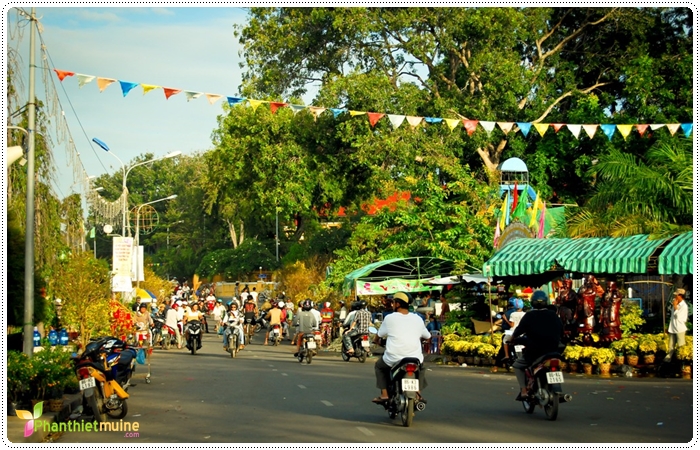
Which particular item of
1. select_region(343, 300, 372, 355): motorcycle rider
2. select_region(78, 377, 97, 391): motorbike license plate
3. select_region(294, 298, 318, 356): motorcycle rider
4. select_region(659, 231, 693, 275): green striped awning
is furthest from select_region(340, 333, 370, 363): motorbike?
select_region(78, 377, 97, 391): motorbike license plate

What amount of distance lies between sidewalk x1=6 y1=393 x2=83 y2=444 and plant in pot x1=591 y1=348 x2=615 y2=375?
1079 cm

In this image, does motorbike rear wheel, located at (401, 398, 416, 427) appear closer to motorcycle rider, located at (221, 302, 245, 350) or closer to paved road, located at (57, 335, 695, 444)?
paved road, located at (57, 335, 695, 444)

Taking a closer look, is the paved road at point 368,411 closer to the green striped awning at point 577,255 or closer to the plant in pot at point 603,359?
the plant in pot at point 603,359

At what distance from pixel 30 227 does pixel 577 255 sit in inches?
468

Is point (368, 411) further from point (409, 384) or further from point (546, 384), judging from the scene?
point (546, 384)

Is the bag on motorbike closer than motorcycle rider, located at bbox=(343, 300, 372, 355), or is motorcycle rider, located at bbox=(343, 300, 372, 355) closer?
the bag on motorbike

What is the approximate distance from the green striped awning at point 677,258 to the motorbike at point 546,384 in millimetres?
7963

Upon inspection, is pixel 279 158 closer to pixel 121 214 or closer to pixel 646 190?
pixel 121 214

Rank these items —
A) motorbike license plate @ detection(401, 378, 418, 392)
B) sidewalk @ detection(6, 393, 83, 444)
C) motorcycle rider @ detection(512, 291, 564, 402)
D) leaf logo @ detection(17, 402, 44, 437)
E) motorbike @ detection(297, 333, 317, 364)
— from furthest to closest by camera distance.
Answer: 1. motorbike @ detection(297, 333, 317, 364)
2. motorcycle rider @ detection(512, 291, 564, 402)
3. motorbike license plate @ detection(401, 378, 418, 392)
4. leaf logo @ detection(17, 402, 44, 437)
5. sidewalk @ detection(6, 393, 83, 444)

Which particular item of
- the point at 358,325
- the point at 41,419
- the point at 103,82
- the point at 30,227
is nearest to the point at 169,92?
the point at 103,82

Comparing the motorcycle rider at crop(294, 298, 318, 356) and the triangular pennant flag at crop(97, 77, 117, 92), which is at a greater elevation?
the triangular pennant flag at crop(97, 77, 117, 92)

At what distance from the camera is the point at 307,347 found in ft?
82.3

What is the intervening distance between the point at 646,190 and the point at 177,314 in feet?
54.7

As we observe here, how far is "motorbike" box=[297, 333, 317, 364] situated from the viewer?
25062 millimetres
